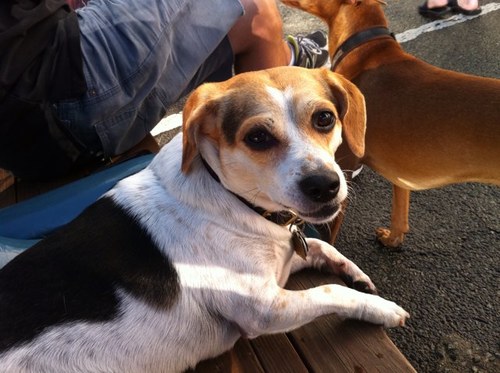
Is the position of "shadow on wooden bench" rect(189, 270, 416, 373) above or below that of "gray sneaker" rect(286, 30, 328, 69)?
above

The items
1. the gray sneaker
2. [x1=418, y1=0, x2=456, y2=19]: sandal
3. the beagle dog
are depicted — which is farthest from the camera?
[x1=418, y1=0, x2=456, y2=19]: sandal

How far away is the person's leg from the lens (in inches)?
109

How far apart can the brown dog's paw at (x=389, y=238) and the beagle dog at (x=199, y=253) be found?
102 cm

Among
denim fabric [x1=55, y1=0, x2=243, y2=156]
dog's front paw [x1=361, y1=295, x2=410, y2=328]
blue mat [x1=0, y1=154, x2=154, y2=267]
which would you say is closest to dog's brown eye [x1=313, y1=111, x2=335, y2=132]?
dog's front paw [x1=361, y1=295, x2=410, y2=328]

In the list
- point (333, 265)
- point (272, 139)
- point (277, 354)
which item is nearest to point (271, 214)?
point (272, 139)

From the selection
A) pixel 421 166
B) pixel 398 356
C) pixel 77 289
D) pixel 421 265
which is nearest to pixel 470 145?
pixel 421 166

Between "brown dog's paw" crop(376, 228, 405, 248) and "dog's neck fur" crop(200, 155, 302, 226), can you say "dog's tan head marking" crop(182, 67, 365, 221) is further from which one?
"brown dog's paw" crop(376, 228, 405, 248)

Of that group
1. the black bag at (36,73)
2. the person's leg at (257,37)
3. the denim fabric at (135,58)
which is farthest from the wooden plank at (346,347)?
the person's leg at (257,37)

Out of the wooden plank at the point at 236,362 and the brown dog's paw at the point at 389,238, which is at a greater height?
the wooden plank at the point at 236,362

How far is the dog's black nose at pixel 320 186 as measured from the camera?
1587 mm

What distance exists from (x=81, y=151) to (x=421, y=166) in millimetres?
1793

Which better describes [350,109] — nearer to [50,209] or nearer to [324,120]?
[324,120]

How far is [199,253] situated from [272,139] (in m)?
0.50

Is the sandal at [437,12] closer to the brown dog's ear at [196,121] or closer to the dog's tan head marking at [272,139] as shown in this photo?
the dog's tan head marking at [272,139]
